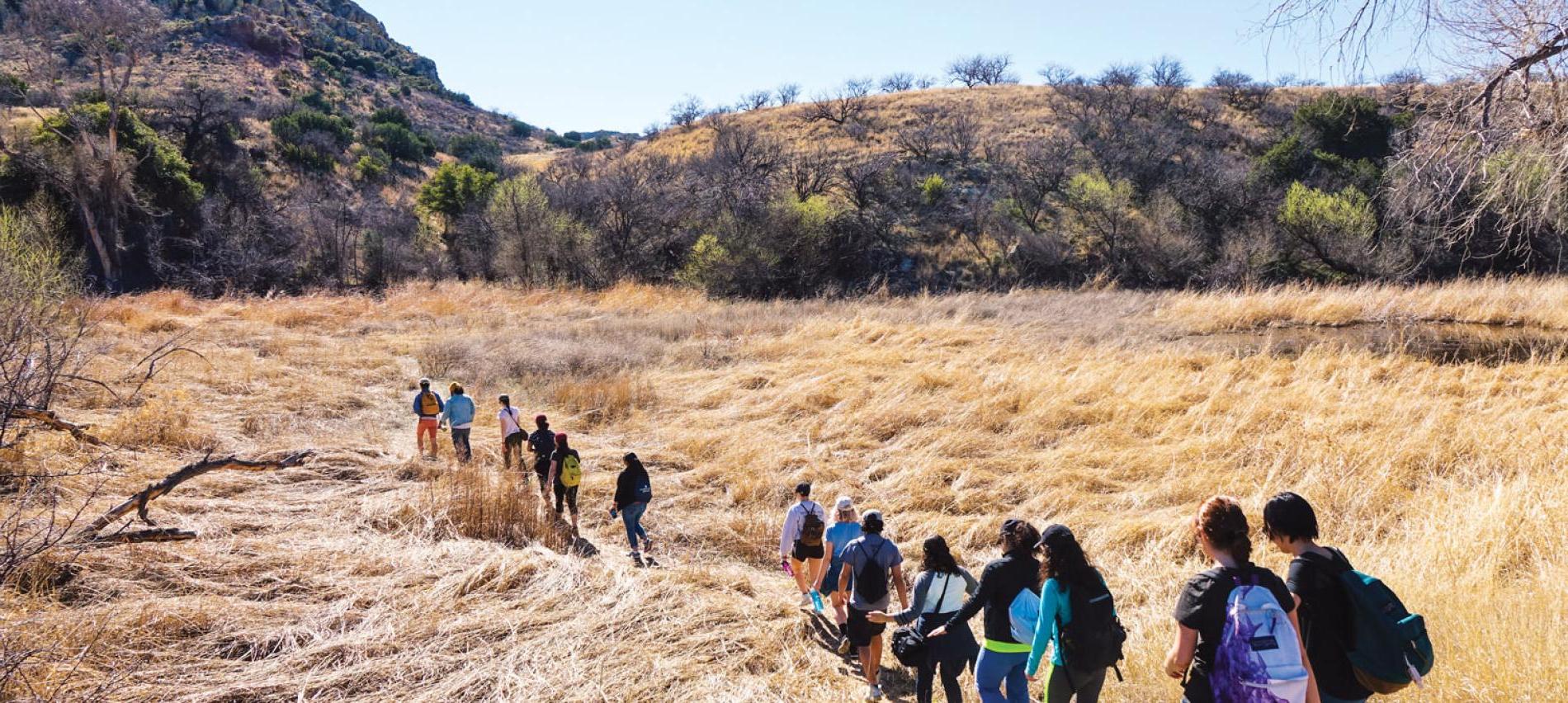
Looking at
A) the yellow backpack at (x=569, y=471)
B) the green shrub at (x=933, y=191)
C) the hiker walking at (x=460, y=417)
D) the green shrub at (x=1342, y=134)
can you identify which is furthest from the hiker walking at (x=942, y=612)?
the green shrub at (x=1342, y=134)

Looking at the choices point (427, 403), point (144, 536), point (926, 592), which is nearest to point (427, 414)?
point (427, 403)

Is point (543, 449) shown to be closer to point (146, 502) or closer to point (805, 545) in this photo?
point (146, 502)

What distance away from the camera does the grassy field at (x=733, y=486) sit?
4.26 m

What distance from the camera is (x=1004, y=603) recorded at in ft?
12.1

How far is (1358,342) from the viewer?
15680 millimetres

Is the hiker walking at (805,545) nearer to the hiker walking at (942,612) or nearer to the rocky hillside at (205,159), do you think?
the hiker walking at (942,612)

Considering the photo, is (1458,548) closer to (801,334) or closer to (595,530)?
(595,530)

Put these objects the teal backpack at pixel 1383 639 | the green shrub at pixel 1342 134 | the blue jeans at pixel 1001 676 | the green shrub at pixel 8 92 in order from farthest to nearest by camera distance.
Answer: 1. the green shrub at pixel 1342 134
2. the green shrub at pixel 8 92
3. the blue jeans at pixel 1001 676
4. the teal backpack at pixel 1383 639

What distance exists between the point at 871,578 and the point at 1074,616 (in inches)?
63.8

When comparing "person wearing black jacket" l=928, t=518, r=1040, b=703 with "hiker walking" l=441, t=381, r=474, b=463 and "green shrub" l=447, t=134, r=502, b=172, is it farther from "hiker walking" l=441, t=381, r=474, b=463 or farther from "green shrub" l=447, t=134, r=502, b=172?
"green shrub" l=447, t=134, r=502, b=172

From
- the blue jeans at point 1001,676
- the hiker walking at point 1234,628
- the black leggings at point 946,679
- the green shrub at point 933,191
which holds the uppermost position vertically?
the green shrub at point 933,191

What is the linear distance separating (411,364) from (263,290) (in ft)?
55.7

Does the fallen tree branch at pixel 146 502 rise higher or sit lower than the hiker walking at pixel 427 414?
higher

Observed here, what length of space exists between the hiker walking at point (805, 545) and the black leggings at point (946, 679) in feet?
4.44
